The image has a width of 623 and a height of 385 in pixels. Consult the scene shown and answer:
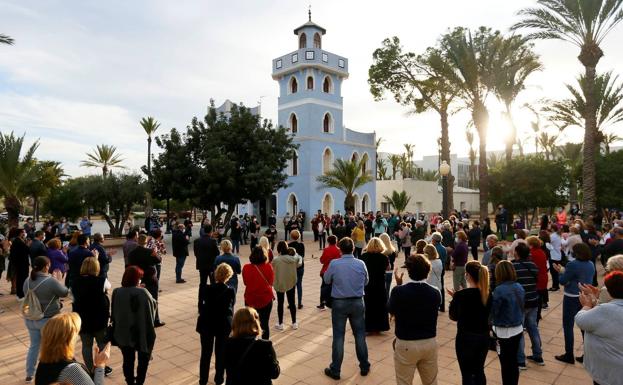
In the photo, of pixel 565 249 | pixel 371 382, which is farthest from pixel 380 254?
pixel 565 249

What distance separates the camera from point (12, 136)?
54.3 feet

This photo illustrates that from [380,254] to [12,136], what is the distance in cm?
1792

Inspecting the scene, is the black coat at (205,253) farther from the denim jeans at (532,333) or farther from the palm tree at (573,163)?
the palm tree at (573,163)

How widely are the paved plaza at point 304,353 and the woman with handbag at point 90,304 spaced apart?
0.85 m

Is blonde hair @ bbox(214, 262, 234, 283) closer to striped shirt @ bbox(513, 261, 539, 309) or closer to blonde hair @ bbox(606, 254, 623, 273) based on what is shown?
striped shirt @ bbox(513, 261, 539, 309)

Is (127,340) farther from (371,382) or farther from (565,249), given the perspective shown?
(565,249)

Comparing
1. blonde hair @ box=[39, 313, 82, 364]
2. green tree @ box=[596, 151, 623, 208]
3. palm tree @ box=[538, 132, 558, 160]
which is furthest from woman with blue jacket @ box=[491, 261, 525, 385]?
palm tree @ box=[538, 132, 558, 160]

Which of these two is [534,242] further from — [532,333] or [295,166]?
[295,166]

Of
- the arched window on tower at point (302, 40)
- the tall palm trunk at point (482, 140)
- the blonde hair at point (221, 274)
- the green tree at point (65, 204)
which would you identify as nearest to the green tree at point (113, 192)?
the green tree at point (65, 204)

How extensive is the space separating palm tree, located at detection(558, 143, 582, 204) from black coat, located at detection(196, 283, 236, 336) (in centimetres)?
2143

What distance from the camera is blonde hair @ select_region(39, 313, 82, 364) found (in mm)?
2494

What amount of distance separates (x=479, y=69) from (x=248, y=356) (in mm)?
19858

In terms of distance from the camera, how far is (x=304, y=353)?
5809 millimetres

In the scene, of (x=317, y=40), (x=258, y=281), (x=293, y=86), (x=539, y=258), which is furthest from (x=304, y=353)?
(x=317, y=40)
